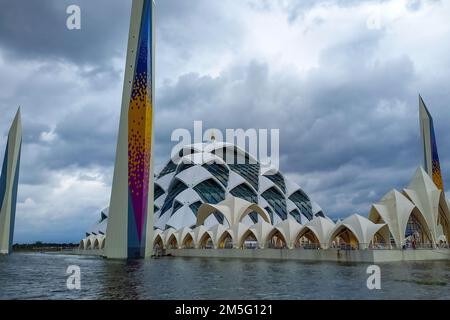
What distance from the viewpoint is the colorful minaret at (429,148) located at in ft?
187

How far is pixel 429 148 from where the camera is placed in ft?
190

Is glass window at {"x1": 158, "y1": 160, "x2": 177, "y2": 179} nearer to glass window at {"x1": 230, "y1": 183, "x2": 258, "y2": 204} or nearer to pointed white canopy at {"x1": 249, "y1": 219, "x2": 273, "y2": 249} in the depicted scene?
glass window at {"x1": 230, "y1": 183, "x2": 258, "y2": 204}

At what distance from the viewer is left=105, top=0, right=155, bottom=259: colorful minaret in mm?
35531

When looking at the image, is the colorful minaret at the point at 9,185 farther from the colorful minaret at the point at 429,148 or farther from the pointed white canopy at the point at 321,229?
the colorful minaret at the point at 429,148

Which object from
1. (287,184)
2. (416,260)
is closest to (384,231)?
(416,260)

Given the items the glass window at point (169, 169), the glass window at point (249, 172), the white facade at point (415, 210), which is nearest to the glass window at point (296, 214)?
the glass window at point (249, 172)

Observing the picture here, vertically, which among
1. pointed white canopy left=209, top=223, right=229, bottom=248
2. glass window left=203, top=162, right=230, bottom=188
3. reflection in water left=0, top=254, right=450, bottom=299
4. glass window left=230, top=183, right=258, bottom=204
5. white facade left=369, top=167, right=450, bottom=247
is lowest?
reflection in water left=0, top=254, right=450, bottom=299

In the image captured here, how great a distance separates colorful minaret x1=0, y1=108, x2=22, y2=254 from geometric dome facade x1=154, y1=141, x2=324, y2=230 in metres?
19.8

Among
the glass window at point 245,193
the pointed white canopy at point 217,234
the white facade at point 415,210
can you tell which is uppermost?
the glass window at point 245,193

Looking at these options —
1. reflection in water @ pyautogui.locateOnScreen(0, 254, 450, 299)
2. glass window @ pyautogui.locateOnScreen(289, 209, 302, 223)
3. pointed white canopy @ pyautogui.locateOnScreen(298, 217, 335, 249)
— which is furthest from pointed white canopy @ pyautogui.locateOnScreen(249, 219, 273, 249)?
glass window @ pyautogui.locateOnScreen(289, 209, 302, 223)

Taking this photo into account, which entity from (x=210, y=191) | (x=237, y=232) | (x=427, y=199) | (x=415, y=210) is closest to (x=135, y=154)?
(x=237, y=232)

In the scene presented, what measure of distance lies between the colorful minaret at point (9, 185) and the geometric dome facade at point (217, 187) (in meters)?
19.8
